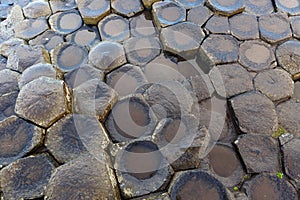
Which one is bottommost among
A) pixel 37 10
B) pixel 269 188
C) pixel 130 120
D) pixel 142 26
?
pixel 269 188

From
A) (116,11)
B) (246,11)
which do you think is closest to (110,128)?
(116,11)

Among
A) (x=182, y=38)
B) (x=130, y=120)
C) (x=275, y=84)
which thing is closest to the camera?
(x=130, y=120)

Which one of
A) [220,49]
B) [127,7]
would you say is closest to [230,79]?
[220,49]

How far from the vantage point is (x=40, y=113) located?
2.46 meters

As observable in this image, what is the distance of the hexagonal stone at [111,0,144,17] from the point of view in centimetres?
337

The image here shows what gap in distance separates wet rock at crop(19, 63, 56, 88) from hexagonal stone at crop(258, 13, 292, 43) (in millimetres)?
2194

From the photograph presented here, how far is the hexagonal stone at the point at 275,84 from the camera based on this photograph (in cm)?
269

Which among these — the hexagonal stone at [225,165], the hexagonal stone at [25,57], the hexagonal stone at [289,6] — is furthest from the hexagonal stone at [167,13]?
A: the hexagonal stone at [225,165]

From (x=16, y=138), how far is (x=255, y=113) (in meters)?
2.05

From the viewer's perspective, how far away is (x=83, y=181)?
2.11 metres

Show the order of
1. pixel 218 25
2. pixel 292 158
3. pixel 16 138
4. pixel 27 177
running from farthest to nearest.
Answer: pixel 218 25 → pixel 16 138 → pixel 292 158 → pixel 27 177

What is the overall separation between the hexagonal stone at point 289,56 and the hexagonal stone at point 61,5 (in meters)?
2.39

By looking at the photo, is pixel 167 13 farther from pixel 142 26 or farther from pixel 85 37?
pixel 85 37

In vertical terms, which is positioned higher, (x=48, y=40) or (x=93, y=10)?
(x=93, y=10)
